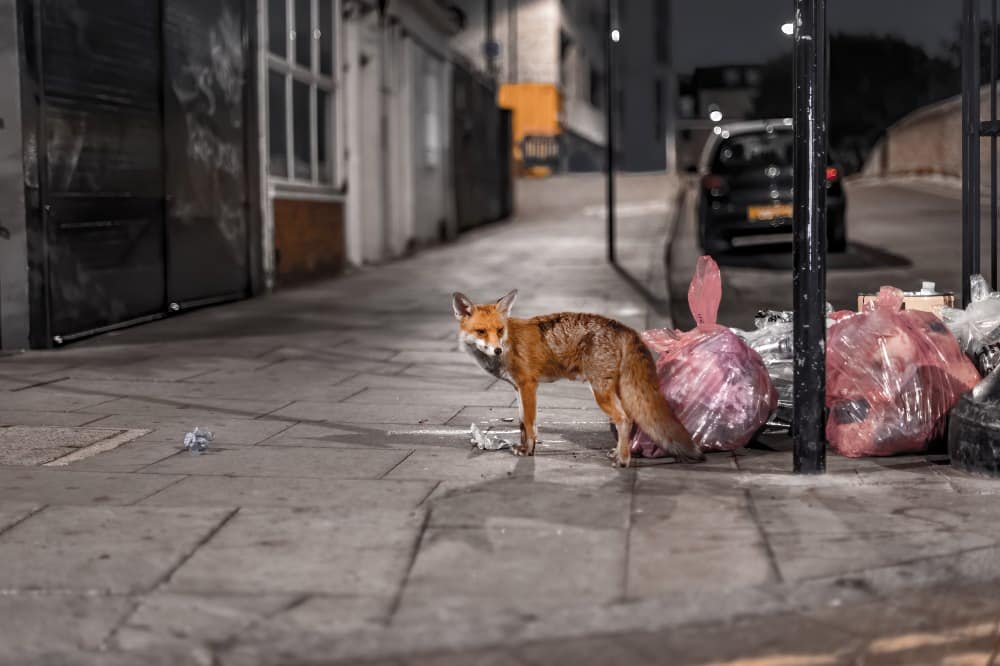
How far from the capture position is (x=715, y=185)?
18.0 meters

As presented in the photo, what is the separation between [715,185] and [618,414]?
1257 centimetres

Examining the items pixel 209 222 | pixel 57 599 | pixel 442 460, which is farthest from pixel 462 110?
pixel 57 599

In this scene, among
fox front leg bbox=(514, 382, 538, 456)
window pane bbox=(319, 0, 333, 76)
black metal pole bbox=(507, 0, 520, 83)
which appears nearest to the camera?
fox front leg bbox=(514, 382, 538, 456)

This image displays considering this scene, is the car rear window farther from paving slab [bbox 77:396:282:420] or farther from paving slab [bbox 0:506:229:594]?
paving slab [bbox 0:506:229:594]

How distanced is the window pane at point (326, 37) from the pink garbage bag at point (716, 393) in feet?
42.5

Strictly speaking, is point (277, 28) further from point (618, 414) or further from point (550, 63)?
point (550, 63)

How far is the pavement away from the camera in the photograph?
12.4 ft

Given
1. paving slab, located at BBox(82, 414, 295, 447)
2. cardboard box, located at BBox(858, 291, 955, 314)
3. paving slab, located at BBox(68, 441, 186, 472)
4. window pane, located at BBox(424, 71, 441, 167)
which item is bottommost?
paving slab, located at BBox(68, 441, 186, 472)

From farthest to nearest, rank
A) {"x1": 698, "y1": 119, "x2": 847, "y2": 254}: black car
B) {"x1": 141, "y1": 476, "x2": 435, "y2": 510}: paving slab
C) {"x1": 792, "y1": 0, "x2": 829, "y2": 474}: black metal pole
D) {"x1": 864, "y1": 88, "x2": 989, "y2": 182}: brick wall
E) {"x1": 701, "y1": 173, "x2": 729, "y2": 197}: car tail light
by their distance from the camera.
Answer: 1. {"x1": 864, "y1": 88, "x2": 989, "y2": 182}: brick wall
2. {"x1": 701, "y1": 173, "x2": 729, "y2": 197}: car tail light
3. {"x1": 698, "y1": 119, "x2": 847, "y2": 254}: black car
4. {"x1": 792, "y1": 0, "x2": 829, "y2": 474}: black metal pole
5. {"x1": 141, "y1": 476, "x2": 435, "y2": 510}: paving slab

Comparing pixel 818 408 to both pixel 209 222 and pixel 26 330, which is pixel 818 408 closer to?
pixel 26 330

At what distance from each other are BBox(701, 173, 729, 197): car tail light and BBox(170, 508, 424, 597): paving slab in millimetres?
13514

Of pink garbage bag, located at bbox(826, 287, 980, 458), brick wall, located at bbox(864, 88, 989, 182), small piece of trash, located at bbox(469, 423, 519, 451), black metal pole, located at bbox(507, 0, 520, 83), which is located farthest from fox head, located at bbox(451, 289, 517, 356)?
black metal pole, located at bbox(507, 0, 520, 83)

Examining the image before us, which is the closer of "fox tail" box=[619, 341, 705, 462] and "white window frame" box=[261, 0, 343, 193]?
"fox tail" box=[619, 341, 705, 462]

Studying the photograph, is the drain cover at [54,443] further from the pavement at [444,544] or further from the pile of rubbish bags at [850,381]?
the pile of rubbish bags at [850,381]
